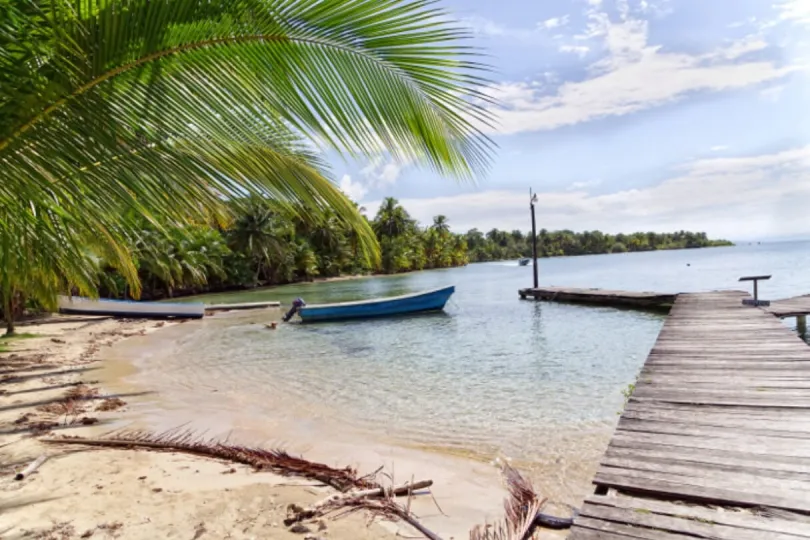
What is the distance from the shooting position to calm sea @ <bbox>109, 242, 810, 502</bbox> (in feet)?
21.2

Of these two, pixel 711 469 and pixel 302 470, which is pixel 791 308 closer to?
pixel 711 469

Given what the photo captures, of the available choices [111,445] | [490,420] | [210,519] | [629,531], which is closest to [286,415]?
[111,445]

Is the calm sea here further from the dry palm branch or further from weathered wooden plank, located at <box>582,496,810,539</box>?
weathered wooden plank, located at <box>582,496,810,539</box>

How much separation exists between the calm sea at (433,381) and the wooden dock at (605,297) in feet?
4.73

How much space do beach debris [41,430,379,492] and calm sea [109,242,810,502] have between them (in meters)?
0.98

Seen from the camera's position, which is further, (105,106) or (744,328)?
(744,328)

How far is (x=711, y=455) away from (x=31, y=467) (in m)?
5.67

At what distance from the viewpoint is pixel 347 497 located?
4.15m

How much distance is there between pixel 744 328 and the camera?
7.69 meters

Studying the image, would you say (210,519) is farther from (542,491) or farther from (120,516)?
(542,491)

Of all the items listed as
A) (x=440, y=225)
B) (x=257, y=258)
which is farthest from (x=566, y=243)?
(x=257, y=258)

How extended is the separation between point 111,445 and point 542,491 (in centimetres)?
475

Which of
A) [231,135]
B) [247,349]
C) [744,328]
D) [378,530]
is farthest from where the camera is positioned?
[247,349]

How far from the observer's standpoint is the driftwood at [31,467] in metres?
4.38
